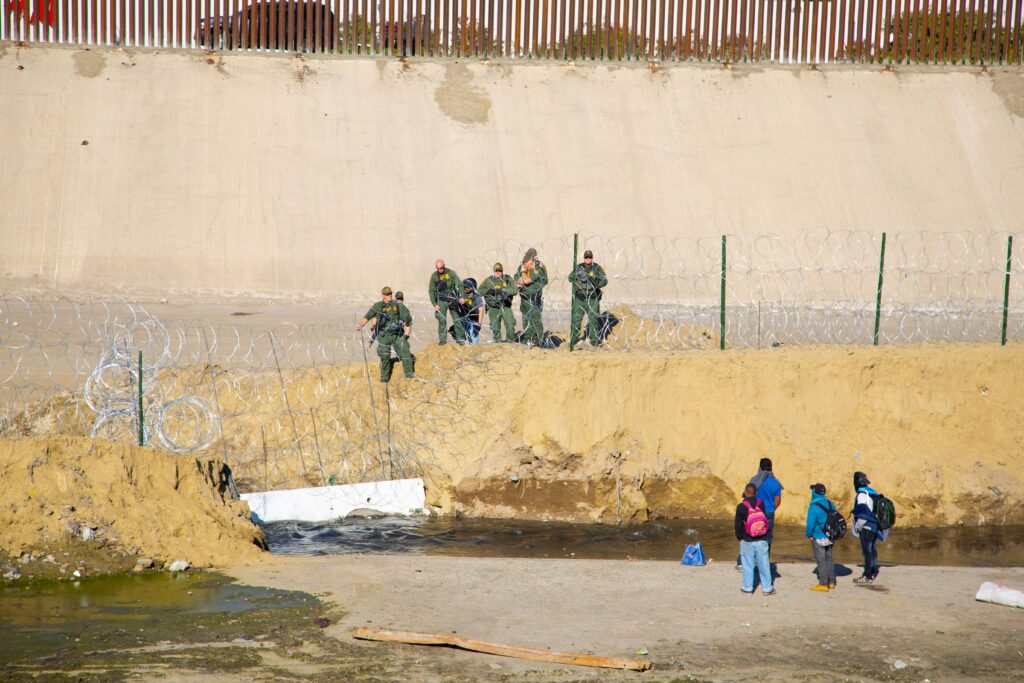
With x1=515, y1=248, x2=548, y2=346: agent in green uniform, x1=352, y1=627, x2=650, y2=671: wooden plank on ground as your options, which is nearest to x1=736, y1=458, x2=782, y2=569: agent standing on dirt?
x1=352, y1=627, x2=650, y2=671: wooden plank on ground

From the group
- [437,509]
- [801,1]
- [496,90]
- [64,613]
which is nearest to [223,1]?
[496,90]

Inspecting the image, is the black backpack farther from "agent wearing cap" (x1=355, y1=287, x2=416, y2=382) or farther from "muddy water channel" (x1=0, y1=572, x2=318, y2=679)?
"agent wearing cap" (x1=355, y1=287, x2=416, y2=382)

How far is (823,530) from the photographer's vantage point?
1092cm

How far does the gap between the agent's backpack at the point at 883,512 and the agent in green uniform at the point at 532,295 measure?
6.35 m

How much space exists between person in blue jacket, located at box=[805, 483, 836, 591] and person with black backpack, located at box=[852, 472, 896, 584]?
382 millimetres

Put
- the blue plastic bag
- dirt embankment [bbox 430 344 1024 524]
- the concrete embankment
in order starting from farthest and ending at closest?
the concrete embankment → dirt embankment [bbox 430 344 1024 524] → the blue plastic bag

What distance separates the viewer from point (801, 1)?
31.1m

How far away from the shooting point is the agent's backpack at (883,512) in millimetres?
11109

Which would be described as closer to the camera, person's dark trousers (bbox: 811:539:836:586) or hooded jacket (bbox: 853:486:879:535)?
person's dark trousers (bbox: 811:539:836:586)

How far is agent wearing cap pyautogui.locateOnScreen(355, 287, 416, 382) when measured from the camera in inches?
614

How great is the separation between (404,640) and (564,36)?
2386 centimetres

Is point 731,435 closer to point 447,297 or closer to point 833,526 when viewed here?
point 833,526

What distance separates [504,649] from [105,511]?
4684 mm

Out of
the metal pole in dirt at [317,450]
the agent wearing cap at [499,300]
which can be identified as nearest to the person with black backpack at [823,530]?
the agent wearing cap at [499,300]
